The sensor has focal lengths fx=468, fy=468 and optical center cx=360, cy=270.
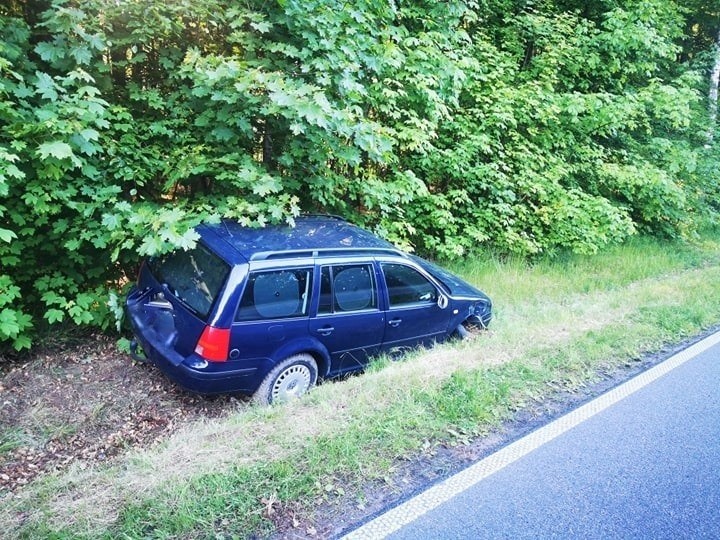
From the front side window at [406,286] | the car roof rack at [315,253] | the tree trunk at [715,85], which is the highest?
the tree trunk at [715,85]

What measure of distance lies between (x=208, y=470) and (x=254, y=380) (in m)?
1.34

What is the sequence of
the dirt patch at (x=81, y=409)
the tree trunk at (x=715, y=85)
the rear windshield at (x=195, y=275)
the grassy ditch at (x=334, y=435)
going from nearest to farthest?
the grassy ditch at (x=334, y=435) → the dirt patch at (x=81, y=409) → the rear windshield at (x=195, y=275) → the tree trunk at (x=715, y=85)

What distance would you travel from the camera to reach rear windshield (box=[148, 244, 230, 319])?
4094mm

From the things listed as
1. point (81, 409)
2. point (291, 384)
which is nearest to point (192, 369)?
point (291, 384)

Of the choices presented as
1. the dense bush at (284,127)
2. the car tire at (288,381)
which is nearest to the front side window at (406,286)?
the car tire at (288,381)

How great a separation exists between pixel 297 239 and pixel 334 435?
2100mm

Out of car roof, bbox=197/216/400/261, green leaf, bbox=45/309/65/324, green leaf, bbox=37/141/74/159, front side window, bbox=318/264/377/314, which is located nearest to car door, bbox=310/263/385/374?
front side window, bbox=318/264/377/314

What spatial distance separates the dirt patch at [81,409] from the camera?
381 centimetres

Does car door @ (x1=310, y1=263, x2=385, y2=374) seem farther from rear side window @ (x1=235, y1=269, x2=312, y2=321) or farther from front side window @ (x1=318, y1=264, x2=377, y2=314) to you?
rear side window @ (x1=235, y1=269, x2=312, y2=321)

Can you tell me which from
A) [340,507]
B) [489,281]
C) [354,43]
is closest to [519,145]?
[489,281]

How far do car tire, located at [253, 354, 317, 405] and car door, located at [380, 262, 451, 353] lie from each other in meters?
0.97

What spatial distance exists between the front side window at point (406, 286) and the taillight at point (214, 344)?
1.88m

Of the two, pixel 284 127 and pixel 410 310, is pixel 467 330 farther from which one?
pixel 284 127

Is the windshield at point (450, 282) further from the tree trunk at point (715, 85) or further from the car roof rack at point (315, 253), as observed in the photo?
the tree trunk at point (715, 85)
